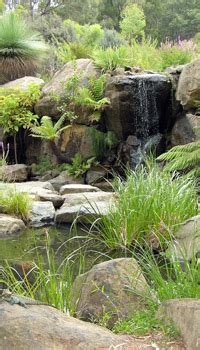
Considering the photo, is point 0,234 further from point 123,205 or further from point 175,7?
point 175,7

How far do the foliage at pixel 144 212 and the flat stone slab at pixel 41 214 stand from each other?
5.37ft

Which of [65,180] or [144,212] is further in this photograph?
[65,180]

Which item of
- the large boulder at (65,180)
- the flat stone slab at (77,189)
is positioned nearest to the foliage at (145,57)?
Result: the large boulder at (65,180)

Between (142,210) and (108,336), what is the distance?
2921mm

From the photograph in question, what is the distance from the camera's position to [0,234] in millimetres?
6113

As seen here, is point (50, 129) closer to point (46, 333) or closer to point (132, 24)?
point (46, 333)

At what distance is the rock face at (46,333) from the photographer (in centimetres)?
187

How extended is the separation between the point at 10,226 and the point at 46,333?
4.41m

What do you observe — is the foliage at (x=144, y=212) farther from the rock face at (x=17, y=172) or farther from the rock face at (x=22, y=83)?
the rock face at (x=22, y=83)

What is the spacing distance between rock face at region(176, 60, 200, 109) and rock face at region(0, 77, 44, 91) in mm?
3944

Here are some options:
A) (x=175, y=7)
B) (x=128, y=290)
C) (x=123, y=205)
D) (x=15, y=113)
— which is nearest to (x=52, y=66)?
(x=15, y=113)

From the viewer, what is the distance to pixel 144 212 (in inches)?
194

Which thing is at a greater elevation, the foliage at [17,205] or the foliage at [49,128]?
the foliage at [49,128]

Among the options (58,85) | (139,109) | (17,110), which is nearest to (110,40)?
(58,85)
